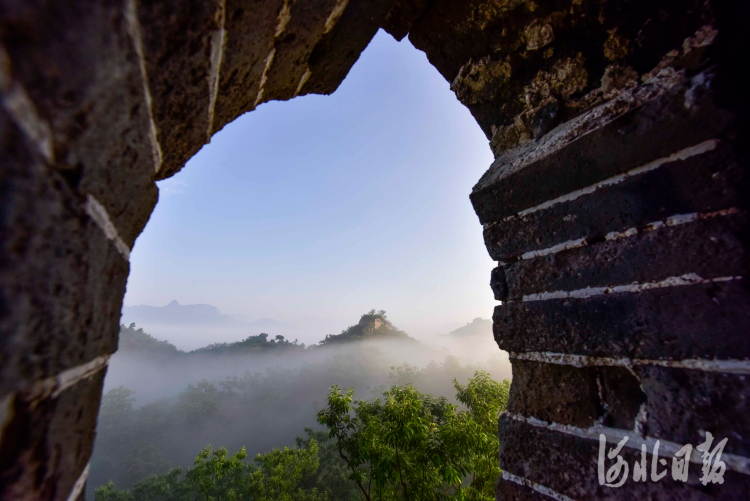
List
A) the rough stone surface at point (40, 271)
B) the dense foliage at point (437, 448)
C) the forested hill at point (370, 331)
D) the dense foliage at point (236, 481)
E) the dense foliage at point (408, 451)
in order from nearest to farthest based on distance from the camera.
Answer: the rough stone surface at point (40, 271) < the dense foliage at point (437, 448) < the dense foliage at point (408, 451) < the dense foliage at point (236, 481) < the forested hill at point (370, 331)

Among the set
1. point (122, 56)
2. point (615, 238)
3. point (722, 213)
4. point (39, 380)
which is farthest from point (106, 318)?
point (722, 213)

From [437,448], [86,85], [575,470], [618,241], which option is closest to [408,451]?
[437,448]

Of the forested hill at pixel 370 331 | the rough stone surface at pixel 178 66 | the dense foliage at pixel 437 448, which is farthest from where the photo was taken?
the forested hill at pixel 370 331

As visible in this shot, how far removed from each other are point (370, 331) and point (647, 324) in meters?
58.1

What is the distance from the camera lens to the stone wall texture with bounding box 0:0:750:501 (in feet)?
1.26

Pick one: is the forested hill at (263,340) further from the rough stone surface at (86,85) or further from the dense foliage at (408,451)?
the rough stone surface at (86,85)

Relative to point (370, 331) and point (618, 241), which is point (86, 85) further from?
point (370, 331)

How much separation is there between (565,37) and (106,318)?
5.72 feet

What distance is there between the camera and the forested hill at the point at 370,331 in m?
56.5

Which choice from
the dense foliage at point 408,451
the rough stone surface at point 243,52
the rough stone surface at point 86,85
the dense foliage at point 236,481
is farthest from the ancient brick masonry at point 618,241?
the dense foliage at point 236,481

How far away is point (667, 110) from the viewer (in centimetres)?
84

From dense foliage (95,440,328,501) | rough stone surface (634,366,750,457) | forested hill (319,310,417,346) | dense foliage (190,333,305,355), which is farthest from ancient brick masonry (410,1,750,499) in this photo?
dense foliage (190,333,305,355)

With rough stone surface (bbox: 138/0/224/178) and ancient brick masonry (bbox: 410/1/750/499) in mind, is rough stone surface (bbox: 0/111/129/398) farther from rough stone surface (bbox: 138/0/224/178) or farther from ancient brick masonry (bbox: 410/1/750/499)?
ancient brick masonry (bbox: 410/1/750/499)

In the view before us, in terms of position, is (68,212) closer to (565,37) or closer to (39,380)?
(39,380)
